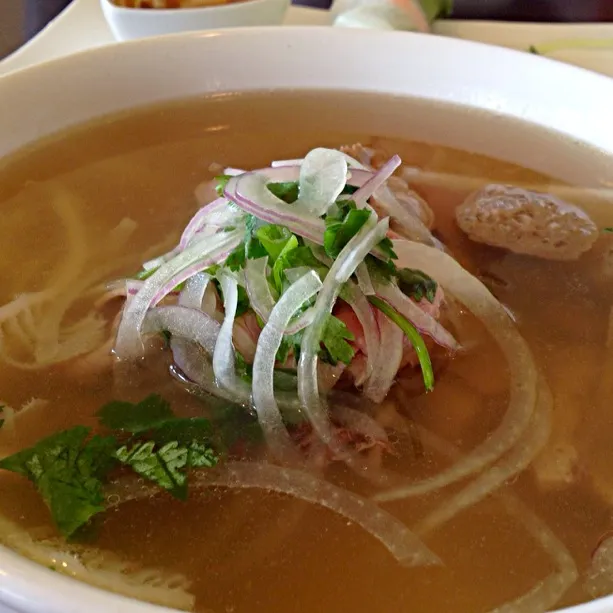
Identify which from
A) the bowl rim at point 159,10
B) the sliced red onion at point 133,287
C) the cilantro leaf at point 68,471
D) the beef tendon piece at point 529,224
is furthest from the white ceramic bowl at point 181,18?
the cilantro leaf at point 68,471

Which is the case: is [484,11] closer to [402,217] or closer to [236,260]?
[402,217]

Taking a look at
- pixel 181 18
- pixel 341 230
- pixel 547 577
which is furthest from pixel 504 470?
pixel 181 18

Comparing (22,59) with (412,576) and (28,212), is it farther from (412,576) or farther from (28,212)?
(412,576)

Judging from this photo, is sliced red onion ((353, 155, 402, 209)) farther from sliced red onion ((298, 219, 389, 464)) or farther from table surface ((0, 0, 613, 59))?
table surface ((0, 0, 613, 59))

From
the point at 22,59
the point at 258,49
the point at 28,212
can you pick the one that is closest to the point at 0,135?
the point at 28,212

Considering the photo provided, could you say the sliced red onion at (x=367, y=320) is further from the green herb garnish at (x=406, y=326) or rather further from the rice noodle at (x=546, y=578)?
the rice noodle at (x=546, y=578)
